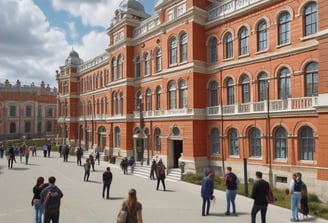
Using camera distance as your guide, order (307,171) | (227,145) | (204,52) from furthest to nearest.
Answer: (204,52)
(227,145)
(307,171)

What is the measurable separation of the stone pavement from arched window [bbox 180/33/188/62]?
1046 cm

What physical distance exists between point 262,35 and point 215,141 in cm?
862

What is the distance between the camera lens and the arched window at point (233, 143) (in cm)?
2162

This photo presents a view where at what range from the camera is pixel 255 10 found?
20484mm

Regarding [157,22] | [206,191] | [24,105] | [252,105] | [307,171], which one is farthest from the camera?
[24,105]

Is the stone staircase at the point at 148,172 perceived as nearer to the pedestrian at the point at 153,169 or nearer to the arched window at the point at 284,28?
the pedestrian at the point at 153,169

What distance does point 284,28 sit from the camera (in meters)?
19.0

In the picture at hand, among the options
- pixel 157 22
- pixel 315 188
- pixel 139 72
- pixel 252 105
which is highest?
pixel 157 22

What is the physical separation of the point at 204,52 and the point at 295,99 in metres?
8.87

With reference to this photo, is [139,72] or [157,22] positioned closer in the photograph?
[157,22]

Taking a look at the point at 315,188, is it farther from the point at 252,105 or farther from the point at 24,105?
the point at 24,105

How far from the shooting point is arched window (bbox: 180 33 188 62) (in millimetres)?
24531

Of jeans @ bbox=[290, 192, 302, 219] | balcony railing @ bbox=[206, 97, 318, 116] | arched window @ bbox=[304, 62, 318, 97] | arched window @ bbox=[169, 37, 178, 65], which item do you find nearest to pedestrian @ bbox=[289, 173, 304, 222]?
jeans @ bbox=[290, 192, 302, 219]

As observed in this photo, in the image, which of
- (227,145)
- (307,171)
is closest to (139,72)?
(227,145)
